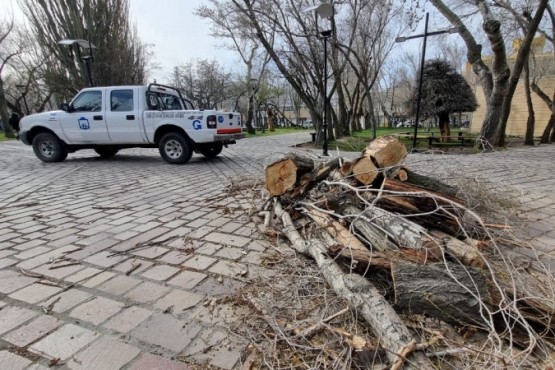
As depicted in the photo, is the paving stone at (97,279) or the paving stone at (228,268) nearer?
the paving stone at (97,279)

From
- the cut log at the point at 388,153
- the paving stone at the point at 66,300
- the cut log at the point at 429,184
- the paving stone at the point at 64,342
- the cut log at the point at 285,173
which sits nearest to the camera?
the paving stone at the point at 64,342

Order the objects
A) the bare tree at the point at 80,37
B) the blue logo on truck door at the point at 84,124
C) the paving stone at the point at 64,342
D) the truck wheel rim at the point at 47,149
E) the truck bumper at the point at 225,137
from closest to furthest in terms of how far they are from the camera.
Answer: the paving stone at the point at 64,342, the truck bumper at the point at 225,137, the blue logo on truck door at the point at 84,124, the truck wheel rim at the point at 47,149, the bare tree at the point at 80,37

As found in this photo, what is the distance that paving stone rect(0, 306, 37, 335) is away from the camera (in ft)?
5.83

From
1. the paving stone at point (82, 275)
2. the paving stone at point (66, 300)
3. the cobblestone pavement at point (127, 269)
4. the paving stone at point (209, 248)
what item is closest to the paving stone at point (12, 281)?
the cobblestone pavement at point (127, 269)

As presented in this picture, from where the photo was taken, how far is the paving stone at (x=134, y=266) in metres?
2.43

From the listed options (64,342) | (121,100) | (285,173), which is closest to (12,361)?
(64,342)

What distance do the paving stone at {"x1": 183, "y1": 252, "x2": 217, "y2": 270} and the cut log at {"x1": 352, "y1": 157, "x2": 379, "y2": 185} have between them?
162 cm

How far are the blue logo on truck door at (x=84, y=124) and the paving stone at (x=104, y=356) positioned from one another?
7.66m

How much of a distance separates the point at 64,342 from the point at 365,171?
105 inches

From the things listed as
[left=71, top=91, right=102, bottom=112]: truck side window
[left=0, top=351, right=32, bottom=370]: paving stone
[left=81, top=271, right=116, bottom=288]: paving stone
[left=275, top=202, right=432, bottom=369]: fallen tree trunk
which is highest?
[left=71, top=91, right=102, bottom=112]: truck side window

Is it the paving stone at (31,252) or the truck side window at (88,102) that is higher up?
the truck side window at (88,102)

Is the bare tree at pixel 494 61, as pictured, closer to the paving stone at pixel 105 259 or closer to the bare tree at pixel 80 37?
the paving stone at pixel 105 259

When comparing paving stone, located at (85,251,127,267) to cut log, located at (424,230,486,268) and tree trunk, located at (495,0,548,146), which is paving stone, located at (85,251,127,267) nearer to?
cut log, located at (424,230,486,268)

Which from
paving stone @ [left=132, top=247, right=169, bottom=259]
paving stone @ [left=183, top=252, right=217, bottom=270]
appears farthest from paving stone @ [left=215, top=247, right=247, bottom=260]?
paving stone @ [left=132, top=247, right=169, bottom=259]
